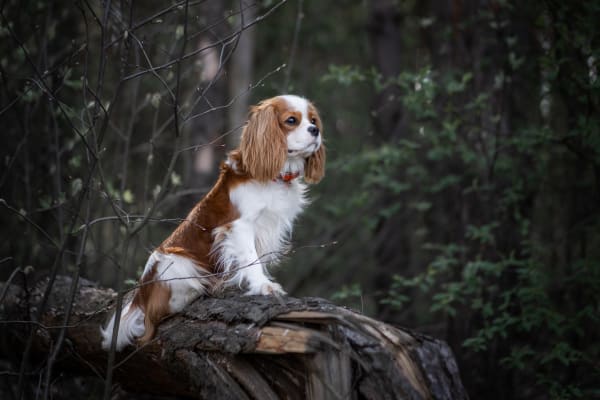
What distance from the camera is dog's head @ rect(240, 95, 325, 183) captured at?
361cm

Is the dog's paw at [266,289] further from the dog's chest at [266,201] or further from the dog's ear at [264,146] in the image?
the dog's ear at [264,146]

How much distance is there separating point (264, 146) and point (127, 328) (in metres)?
1.32

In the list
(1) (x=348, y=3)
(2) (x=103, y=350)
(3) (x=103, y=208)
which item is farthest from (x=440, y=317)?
(1) (x=348, y=3)

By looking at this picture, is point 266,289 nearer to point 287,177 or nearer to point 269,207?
point 269,207

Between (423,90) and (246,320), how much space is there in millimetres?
2642

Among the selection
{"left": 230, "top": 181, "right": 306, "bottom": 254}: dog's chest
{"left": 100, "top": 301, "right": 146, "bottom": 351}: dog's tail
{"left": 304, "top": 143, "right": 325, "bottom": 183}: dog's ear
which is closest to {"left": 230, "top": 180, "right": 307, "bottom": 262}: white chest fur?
{"left": 230, "top": 181, "right": 306, "bottom": 254}: dog's chest

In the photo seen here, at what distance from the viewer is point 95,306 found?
12.5 ft

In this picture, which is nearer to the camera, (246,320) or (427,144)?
(246,320)

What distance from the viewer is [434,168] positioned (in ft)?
20.4

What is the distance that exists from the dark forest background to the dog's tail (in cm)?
37

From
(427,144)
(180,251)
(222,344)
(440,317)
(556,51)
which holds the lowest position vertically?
(440,317)

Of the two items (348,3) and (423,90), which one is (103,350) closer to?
(423,90)

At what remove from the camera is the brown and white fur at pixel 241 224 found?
3318 mm

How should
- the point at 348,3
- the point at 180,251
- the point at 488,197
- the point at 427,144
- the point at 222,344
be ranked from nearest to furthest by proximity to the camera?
the point at 222,344 < the point at 180,251 < the point at 488,197 < the point at 427,144 < the point at 348,3
